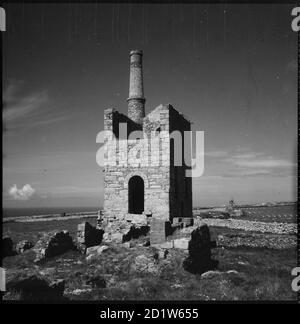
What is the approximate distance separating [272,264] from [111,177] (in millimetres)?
9018

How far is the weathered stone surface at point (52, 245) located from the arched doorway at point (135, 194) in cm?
354

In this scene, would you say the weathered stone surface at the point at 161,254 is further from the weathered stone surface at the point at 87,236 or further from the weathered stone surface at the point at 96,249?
the weathered stone surface at the point at 87,236

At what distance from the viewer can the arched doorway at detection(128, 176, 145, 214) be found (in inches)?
633

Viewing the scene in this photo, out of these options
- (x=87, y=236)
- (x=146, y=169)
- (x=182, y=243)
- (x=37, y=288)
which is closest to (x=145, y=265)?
(x=182, y=243)

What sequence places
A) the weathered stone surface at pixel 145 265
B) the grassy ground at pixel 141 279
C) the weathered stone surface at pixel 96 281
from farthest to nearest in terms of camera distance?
the weathered stone surface at pixel 145 265 < the weathered stone surface at pixel 96 281 < the grassy ground at pixel 141 279

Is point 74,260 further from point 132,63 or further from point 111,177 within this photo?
point 132,63

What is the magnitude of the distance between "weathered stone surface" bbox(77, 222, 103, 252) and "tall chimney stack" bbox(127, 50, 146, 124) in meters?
→ 8.14

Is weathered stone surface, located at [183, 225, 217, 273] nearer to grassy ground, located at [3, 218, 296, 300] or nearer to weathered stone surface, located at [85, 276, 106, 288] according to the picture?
grassy ground, located at [3, 218, 296, 300]

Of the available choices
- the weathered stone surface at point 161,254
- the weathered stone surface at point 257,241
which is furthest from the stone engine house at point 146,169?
the weathered stone surface at point 257,241

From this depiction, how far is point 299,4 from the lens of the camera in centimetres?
776

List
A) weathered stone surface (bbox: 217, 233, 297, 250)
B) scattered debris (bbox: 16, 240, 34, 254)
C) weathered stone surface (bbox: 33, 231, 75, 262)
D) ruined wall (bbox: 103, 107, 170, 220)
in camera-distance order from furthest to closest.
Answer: weathered stone surface (bbox: 217, 233, 297, 250), ruined wall (bbox: 103, 107, 170, 220), scattered debris (bbox: 16, 240, 34, 254), weathered stone surface (bbox: 33, 231, 75, 262)

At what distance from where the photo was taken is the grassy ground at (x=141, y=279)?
945 cm

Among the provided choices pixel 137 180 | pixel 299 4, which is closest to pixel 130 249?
pixel 137 180

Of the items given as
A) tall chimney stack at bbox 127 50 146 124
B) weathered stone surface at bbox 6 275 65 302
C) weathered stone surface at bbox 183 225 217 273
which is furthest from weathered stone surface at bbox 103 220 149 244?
tall chimney stack at bbox 127 50 146 124
